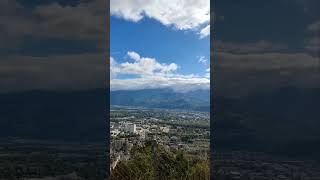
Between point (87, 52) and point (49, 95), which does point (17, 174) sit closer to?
point (49, 95)

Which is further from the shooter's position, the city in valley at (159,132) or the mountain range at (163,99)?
the mountain range at (163,99)

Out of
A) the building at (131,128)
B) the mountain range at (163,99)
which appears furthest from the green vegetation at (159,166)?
the mountain range at (163,99)

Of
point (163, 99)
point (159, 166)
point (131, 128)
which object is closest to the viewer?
point (131, 128)

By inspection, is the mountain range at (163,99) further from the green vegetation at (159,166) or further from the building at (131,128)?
the green vegetation at (159,166)

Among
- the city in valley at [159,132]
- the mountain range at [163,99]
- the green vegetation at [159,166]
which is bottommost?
the green vegetation at [159,166]

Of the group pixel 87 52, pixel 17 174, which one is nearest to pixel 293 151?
pixel 87 52

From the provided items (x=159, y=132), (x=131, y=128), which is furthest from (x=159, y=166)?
(x=131, y=128)

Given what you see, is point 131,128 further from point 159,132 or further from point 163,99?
point 163,99

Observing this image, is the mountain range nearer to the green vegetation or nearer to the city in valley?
the city in valley
